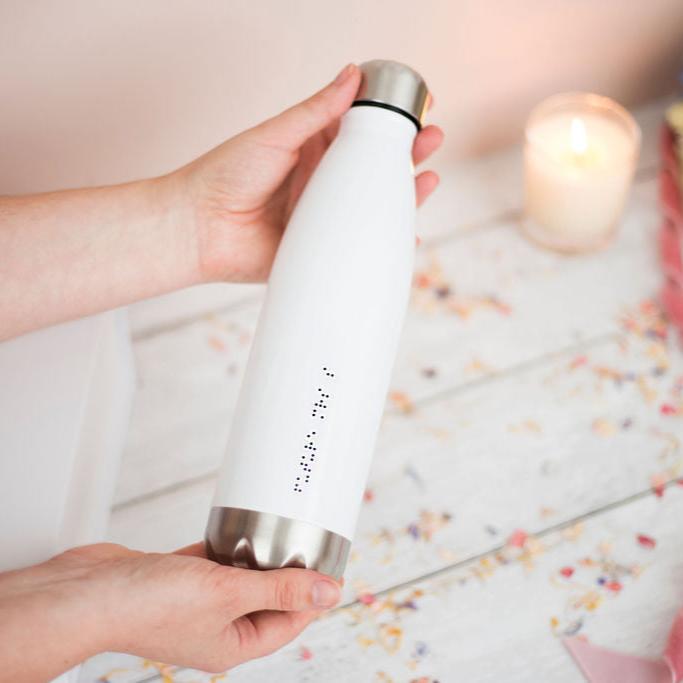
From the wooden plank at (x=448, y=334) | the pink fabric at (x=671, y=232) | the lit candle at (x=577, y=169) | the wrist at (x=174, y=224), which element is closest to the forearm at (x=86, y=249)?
the wrist at (x=174, y=224)

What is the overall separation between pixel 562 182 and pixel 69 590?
56 cm

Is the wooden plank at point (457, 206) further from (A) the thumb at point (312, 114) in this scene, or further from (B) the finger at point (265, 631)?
(B) the finger at point (265, 631)

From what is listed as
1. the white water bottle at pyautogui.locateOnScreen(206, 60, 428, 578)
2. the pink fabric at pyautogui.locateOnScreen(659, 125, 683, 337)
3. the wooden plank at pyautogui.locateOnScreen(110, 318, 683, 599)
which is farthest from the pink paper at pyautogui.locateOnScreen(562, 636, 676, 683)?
the pink fabric at pyautogui.locateOnScreen(659, 125, 683, 337)

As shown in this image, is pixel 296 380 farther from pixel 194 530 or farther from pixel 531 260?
pixel 531 260

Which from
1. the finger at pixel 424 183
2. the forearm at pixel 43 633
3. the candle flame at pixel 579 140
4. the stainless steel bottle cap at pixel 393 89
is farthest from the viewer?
the candle flame at pixel 579 140

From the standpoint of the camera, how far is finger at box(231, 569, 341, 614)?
550 millimetres

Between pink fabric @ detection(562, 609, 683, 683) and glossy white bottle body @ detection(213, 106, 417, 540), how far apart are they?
22 centimetres

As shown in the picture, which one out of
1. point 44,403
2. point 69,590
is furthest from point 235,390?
point 69,590

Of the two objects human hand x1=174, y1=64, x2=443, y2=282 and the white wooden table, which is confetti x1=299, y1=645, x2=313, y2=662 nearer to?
the white wooden table

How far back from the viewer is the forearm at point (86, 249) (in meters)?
0.68

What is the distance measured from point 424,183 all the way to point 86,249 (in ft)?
0.90

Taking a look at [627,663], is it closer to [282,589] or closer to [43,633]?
[282,589]

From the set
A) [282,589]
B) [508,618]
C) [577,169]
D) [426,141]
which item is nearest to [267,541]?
[282,589]

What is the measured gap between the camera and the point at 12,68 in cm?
69
